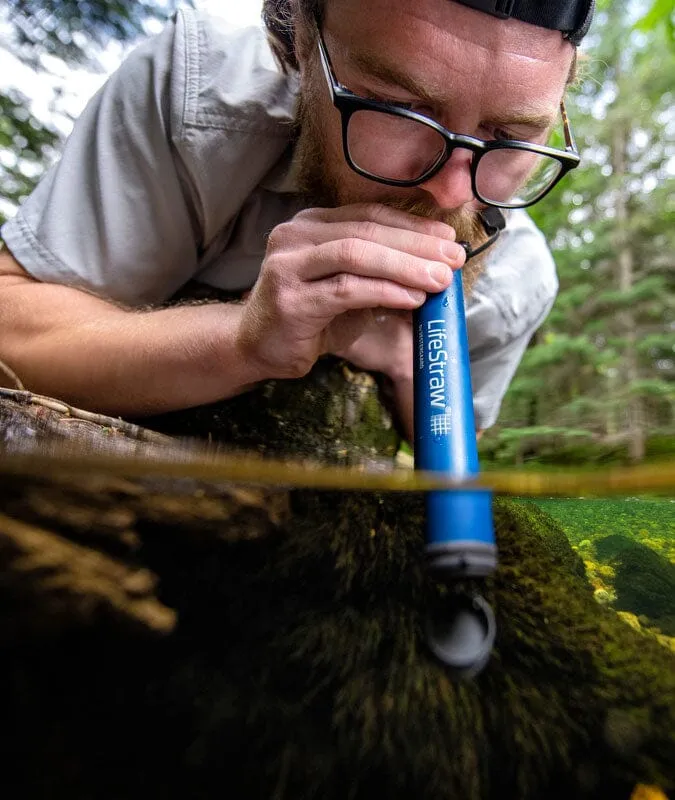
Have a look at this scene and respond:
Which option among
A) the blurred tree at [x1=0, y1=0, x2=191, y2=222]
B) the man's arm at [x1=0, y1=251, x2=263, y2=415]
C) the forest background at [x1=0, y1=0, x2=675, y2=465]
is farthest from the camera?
the forest background at [x1=0, y1=0, x2=675, y2=465]


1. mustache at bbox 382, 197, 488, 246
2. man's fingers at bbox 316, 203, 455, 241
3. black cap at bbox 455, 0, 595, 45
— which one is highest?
black cap at bbox 455, 0, 595, 45

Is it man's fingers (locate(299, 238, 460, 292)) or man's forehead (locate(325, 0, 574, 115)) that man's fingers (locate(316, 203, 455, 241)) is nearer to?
man's fingers (locate(299, 238, 460, 292))

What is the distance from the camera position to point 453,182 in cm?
98

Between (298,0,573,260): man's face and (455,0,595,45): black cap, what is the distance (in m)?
0.01

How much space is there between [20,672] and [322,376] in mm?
1097

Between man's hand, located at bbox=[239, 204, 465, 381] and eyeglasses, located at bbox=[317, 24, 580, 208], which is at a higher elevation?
eyeglasses, located at bbox=[317, 24, 580, 208]

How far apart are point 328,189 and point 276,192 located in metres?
0.21

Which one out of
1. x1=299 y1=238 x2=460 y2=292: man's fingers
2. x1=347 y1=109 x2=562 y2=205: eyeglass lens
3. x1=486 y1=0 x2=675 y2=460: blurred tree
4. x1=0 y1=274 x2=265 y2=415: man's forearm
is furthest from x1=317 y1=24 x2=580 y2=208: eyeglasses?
x1=486 y1=0 x2=675 y2=460: blurred tree

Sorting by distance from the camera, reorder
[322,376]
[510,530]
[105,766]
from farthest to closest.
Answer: [322,376], [510,530], [105,766]

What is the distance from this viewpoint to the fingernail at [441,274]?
2.65 feet

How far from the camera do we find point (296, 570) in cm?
33

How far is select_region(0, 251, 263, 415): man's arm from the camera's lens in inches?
42.9

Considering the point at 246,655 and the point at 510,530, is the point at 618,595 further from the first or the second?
the point at 246,655

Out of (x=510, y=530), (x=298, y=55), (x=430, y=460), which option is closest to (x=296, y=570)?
(x=510, y=530)
